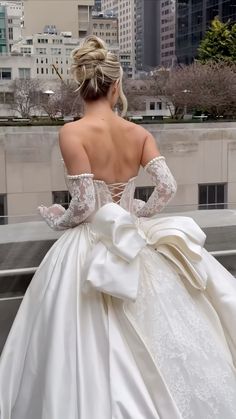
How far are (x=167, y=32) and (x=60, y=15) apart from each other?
1973 cm

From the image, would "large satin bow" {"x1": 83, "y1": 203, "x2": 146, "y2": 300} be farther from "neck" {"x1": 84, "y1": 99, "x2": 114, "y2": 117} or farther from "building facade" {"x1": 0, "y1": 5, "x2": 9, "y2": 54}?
"building facade" {"x1": 0, "y1": 5, "x2": 9, "y2": 54}


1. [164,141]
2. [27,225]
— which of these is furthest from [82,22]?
[27,225]

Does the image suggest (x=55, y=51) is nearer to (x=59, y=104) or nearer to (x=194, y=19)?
(x=194, y=19)

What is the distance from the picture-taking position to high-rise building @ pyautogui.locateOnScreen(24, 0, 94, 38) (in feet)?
190

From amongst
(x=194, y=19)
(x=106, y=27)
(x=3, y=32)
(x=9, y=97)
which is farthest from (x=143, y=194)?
(x=3, y=32)

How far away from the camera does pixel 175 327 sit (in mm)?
1635

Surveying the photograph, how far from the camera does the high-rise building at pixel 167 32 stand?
2753 inches

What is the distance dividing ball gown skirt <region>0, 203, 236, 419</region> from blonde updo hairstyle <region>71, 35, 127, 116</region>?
0.40 metres

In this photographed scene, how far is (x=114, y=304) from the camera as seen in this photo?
164cm

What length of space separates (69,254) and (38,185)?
10.0 metres

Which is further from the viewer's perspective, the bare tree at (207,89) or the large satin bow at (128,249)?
the bare tree at (207,89)

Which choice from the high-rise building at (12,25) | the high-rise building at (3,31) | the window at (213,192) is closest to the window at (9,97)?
the window at (213,192)

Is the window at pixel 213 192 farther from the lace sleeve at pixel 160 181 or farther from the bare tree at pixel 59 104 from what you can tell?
the lace sleeve at pixel 160 181
